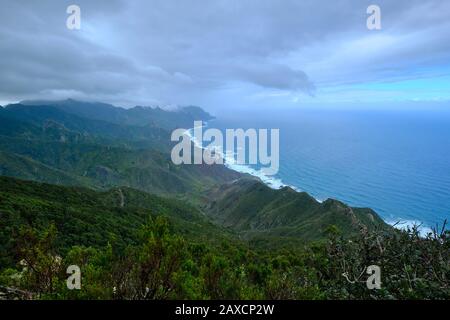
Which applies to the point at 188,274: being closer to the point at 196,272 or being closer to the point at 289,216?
the point at 196,272

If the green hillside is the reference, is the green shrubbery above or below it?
above

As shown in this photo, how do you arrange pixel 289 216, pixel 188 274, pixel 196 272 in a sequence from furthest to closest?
pixel 289 216
pixel 196 272
pixel 188 274

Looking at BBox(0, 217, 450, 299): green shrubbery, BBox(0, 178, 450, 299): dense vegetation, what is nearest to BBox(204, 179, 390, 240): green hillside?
BBox(0, 178, 450, 299): dense vegetation

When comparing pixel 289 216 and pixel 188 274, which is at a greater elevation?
pixel 188 274

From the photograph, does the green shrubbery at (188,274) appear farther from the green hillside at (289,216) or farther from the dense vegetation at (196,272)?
the green hillside at (289,216)

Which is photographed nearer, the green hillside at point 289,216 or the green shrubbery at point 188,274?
the green shrubbery at point 188,274

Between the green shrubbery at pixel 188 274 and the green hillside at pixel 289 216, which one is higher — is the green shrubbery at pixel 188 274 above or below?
above

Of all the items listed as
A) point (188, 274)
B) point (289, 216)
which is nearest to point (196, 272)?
point (188, 274)

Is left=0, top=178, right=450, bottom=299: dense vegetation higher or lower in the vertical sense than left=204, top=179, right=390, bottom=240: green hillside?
higher

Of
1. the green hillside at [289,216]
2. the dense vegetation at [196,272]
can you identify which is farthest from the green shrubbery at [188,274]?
the green hillside at [289,216]

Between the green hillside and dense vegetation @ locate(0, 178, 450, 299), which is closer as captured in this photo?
dense vegetation @ locate(0, 178, 450, 299)

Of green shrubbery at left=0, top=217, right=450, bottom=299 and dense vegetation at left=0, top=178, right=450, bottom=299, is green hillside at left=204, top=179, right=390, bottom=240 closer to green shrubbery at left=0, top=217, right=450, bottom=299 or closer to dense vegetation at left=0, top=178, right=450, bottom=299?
dense vegetation at left=0, top=178, right=450, bottom=299
